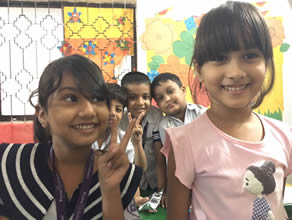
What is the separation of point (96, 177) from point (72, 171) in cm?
8

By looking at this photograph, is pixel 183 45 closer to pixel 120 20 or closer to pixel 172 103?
pixel 120 20

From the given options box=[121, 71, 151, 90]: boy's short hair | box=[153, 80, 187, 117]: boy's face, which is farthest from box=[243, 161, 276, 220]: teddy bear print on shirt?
box=[121, 71, 151, 90]: boy's short hair

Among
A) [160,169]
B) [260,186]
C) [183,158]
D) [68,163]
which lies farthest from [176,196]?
[160,169]

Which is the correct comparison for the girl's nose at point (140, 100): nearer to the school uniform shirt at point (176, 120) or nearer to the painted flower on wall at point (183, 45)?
the school uniform shirt at point (176, 120)

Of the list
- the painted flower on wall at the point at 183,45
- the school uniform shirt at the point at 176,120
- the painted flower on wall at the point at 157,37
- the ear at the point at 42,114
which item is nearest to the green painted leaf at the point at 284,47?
the painted flower on wall at the point at 183,45

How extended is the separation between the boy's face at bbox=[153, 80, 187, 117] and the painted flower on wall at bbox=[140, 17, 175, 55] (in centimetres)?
74

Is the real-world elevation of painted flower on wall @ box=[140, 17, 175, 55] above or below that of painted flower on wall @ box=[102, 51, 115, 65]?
above

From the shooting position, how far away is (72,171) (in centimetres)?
78

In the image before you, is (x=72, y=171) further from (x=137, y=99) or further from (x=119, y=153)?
(x=137, y=99)

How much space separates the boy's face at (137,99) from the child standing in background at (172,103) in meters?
0.07

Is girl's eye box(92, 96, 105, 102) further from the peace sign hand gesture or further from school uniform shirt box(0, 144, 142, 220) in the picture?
school uniform shirt box(0, 144, 142, 220)

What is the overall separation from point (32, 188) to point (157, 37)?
1687 millimetres

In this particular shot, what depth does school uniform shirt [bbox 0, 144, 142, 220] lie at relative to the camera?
2.32ft

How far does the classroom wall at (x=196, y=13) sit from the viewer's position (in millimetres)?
2156
